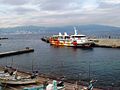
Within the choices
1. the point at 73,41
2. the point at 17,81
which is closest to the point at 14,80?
the point at 17,81

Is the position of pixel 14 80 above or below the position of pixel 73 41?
below

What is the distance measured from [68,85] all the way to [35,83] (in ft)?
12.8

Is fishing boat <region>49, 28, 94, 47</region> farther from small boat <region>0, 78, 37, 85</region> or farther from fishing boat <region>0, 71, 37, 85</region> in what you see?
small boat <region>0, 78, 37, 85</region>

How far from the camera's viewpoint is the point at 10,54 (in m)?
82.6

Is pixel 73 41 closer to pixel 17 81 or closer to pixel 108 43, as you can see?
pixel 108 43

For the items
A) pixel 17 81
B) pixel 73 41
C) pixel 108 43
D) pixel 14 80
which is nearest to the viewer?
pixel 14 80

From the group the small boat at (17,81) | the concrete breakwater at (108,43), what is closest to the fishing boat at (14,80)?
the small boat at (17,81)

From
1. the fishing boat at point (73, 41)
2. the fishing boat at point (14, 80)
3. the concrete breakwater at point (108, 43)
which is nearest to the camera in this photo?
the fishing boat at point (14, 80)

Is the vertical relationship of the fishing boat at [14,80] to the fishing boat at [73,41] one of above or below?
below

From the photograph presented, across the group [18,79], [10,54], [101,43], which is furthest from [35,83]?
[101,43]

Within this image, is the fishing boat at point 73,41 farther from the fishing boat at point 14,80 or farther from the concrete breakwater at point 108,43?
the fishing boat at point 14,80

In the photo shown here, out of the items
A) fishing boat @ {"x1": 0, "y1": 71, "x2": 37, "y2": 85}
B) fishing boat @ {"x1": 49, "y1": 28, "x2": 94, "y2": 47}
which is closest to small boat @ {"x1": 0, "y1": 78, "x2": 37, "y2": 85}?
fishing boat @ {"x1": 0, "y1": 71, "x2": 37, "y2": 85}

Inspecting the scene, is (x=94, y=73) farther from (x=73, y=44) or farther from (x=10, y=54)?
(x=73, y=44)

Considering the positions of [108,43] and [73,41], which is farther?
[73,41]
